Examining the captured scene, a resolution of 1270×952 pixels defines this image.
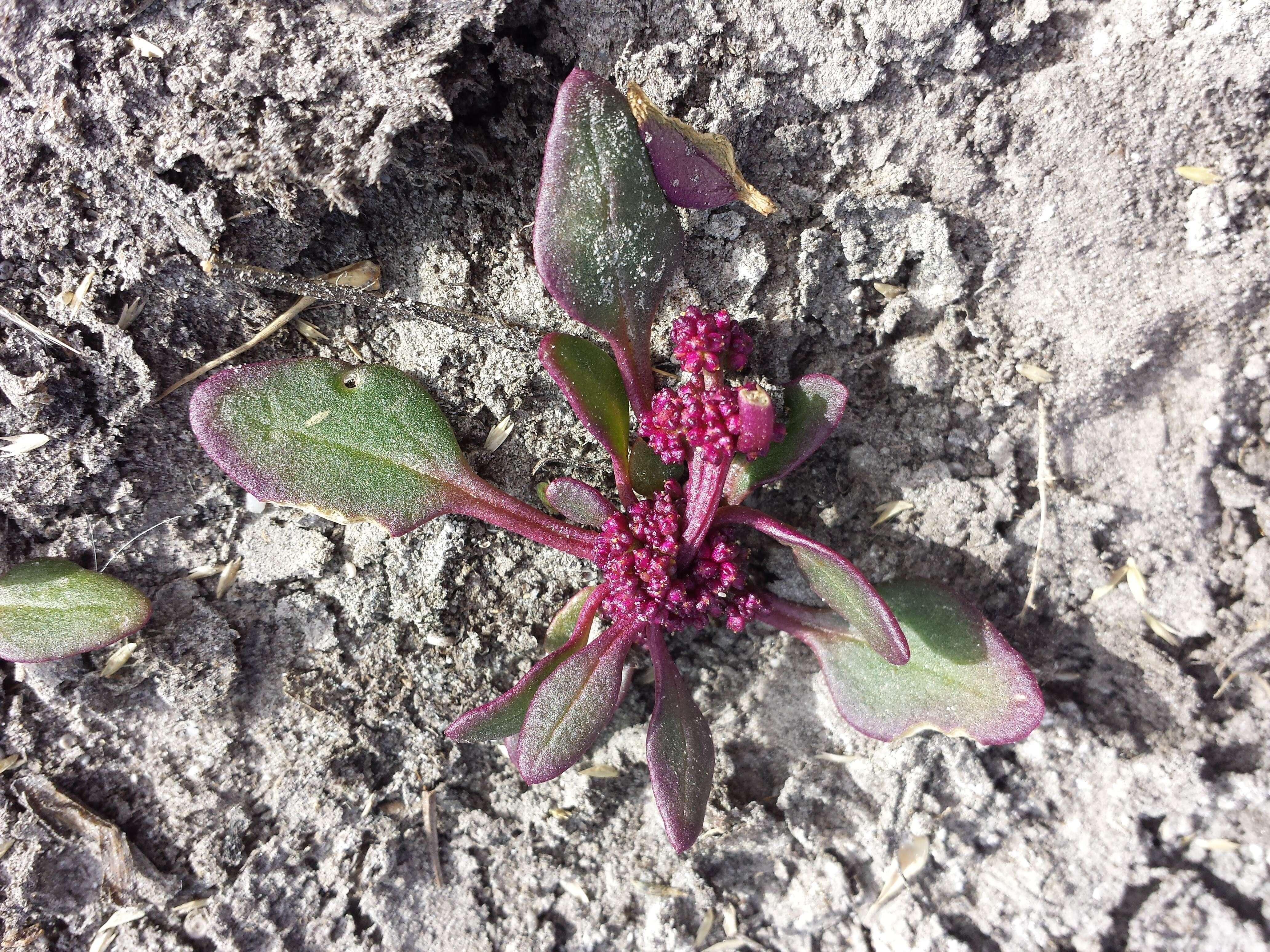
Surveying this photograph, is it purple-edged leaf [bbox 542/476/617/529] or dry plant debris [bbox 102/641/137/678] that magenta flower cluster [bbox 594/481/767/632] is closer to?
purple-edged leaf [bbox 542/476/617/529]

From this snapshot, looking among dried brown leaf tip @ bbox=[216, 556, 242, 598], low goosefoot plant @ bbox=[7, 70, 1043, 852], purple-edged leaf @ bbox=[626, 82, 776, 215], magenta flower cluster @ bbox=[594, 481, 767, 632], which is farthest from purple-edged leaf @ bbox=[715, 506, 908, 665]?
dried brown leaf tip @ bbox=[216, 556, 242, 598]

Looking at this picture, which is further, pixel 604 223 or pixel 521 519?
pixel 521 519

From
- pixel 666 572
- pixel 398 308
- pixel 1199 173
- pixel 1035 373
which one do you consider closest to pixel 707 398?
pixel 666 572

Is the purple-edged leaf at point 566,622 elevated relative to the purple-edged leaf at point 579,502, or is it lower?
lower

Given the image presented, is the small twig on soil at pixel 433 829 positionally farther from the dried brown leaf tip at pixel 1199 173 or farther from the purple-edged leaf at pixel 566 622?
the dried brown leaf tip at pixel 1199 173

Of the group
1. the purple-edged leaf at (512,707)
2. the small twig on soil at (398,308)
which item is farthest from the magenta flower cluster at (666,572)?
the small twig on soil at (398,308)

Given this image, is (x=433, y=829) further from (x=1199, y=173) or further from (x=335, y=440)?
(x=1199, y=173)
